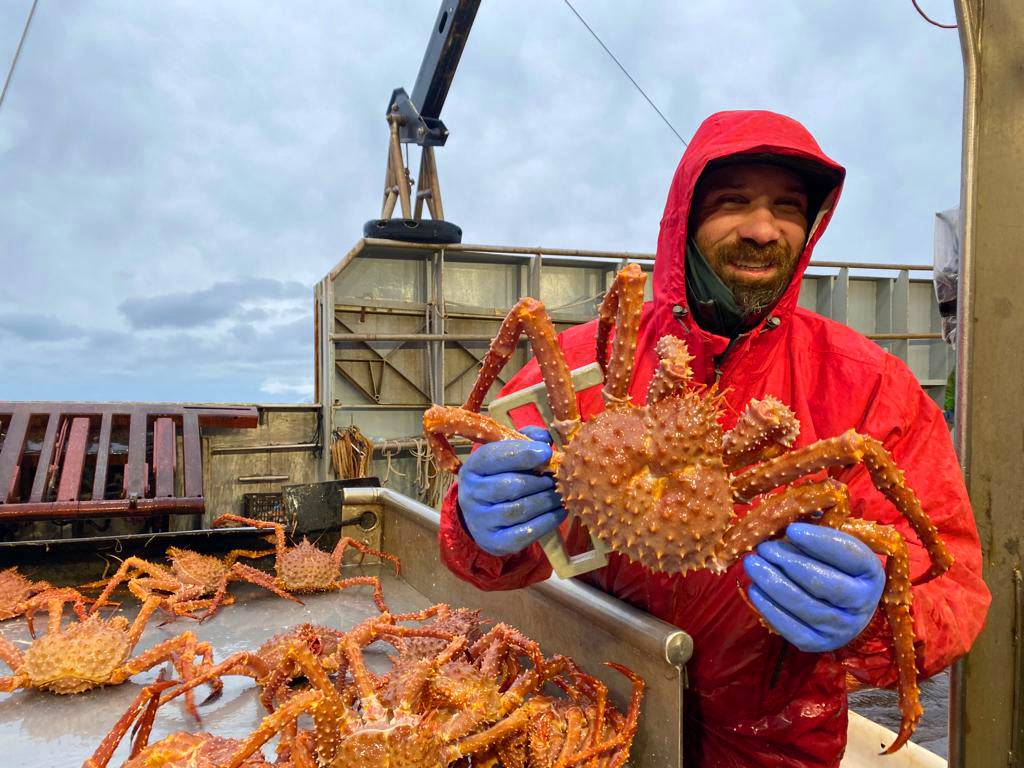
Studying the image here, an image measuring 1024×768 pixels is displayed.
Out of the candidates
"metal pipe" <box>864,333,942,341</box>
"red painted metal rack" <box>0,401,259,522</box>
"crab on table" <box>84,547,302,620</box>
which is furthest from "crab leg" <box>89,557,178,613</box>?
"metal pipe" <box>864,333,942,341</box>

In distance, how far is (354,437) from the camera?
5.74 meters

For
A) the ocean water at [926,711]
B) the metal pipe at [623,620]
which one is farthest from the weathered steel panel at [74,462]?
the ocean water at [926,711]

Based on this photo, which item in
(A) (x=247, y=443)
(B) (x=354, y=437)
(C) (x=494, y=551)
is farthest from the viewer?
(B) (x=354, y=437)

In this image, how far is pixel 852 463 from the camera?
3.50 ft

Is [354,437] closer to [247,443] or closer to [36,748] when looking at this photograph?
[247,443]

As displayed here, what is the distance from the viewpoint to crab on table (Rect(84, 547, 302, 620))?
2.18 meters

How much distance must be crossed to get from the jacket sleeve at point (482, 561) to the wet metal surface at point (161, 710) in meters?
0.55

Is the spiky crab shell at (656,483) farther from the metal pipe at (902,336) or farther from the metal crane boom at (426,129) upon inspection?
the metal pipe at (902,336)

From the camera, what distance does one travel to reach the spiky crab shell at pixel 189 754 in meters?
1.10

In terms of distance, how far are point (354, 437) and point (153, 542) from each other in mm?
3295

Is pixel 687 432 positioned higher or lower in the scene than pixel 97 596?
higher

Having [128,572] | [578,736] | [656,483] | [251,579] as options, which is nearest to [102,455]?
[128,572]

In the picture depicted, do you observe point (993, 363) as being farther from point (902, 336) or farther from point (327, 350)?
point (902, 336)

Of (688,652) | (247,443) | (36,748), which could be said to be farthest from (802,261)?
(247,443)
